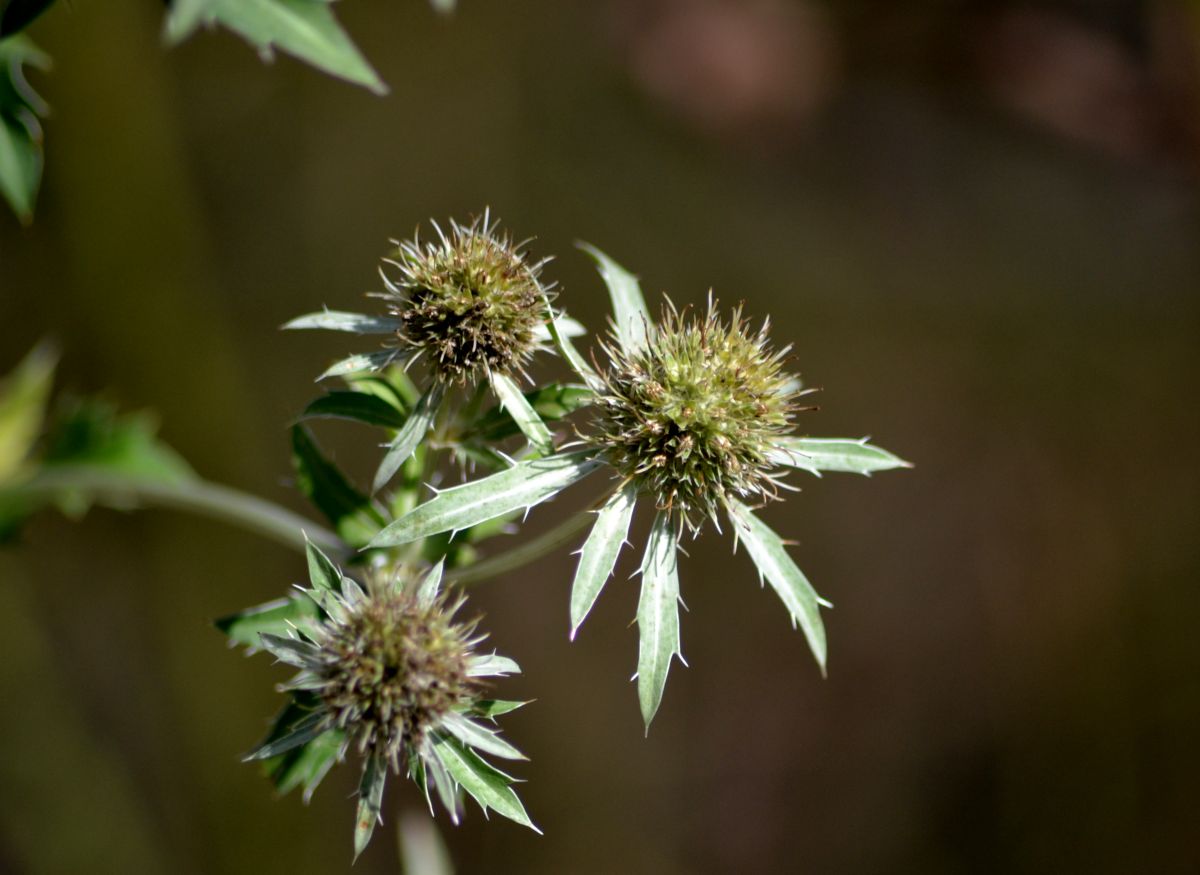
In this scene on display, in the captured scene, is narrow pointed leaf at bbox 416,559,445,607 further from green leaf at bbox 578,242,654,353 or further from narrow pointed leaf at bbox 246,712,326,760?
green leaf at bbox 578,242,654,353

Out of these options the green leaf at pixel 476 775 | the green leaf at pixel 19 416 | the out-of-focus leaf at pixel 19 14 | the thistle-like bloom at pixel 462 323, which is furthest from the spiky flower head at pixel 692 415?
the green leaf at pixel 19 416

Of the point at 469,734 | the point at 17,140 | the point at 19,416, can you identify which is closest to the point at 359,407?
the point at 469,734

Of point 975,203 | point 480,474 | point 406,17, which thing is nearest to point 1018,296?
point 975,203

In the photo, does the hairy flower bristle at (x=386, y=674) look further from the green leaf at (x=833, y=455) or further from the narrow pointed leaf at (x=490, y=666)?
the green leaf at (x=833, y=455)

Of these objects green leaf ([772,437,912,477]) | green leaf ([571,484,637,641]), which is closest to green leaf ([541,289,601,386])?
green leaf ([571,484,637,641])

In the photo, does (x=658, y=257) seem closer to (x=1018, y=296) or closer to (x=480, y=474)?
(x=1018, y=296)

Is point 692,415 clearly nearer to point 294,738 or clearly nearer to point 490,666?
point 490,666
